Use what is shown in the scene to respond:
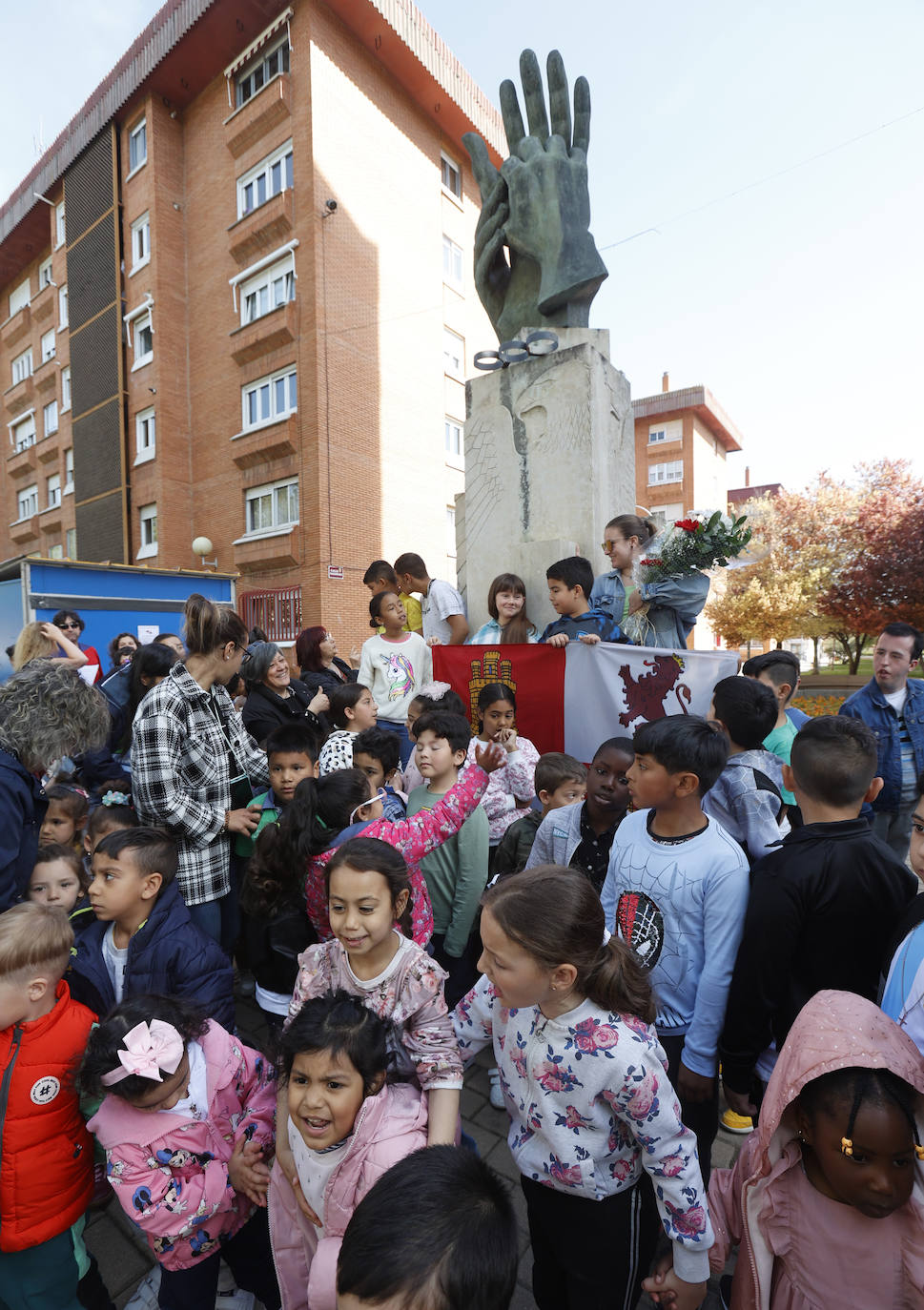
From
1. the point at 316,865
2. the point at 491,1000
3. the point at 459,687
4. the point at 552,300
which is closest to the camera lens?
the point at 491,1000

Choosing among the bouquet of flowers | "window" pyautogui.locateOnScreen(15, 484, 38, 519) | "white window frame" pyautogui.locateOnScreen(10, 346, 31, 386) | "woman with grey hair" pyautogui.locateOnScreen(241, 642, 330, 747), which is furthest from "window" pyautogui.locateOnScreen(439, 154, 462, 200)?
"woman with grey hair" pyautogui.locateOnScreen(241, 642, 330, 747)

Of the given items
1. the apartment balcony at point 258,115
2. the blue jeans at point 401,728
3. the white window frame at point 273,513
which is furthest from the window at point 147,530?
the blue jeans at point 401,728

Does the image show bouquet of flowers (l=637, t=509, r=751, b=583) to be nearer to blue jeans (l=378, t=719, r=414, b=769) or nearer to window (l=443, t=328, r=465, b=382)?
blue jeans (l=378, t=719, r=414, b=769)

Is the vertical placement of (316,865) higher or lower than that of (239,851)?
higher

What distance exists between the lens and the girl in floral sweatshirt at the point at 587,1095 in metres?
1.38

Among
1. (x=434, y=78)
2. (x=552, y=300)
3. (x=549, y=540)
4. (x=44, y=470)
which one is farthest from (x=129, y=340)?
(x=549, y=540)

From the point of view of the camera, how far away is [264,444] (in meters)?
14.5

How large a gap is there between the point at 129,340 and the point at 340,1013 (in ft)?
66.8

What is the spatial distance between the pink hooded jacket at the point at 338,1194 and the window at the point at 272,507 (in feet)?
44.9

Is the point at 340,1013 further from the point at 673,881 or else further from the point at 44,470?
the point at 44,470

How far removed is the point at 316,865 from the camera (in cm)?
222

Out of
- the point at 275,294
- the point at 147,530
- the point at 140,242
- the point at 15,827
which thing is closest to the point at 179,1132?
the point at 15,827

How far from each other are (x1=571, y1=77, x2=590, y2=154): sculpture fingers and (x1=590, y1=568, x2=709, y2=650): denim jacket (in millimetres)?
4442

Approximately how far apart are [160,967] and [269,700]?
211 centimetres
